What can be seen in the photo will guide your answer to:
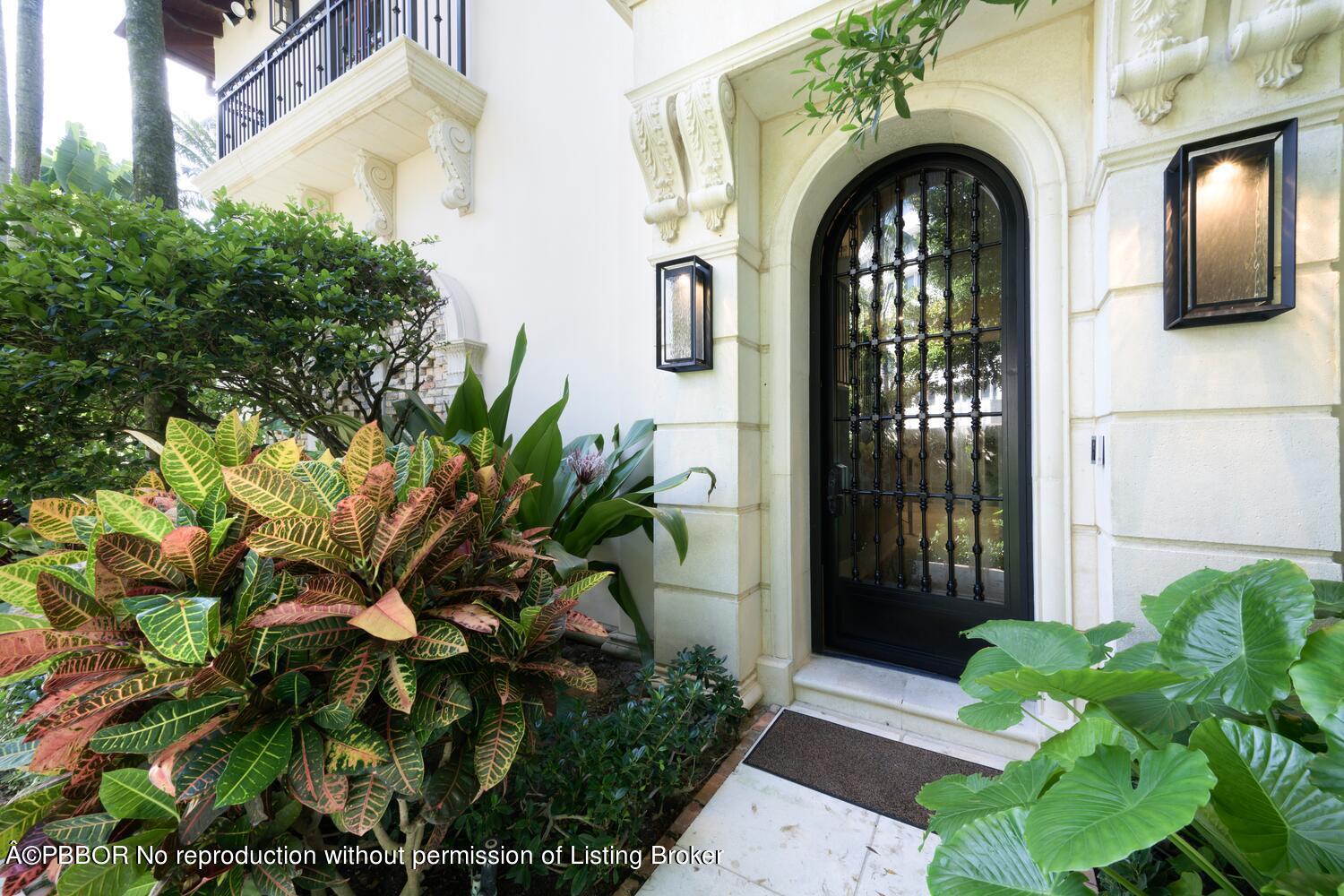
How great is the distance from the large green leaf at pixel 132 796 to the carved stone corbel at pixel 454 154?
149 inches

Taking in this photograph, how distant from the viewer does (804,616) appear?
7.75 feet

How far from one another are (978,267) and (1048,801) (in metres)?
2.10

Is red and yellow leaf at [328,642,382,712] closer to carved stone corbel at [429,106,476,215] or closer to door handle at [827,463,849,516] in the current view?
door handle at [827,463,849,516]

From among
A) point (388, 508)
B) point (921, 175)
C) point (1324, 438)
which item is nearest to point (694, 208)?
point (921, 175)

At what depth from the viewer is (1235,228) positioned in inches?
51.9

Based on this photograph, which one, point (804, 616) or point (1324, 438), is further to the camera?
point (804, 616)

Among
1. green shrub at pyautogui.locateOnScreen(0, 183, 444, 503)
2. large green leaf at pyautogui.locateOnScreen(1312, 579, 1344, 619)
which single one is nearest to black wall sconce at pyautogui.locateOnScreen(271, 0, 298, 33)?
green shrub at pyautogui.locateOnScreen(0, 183, 444, 503)

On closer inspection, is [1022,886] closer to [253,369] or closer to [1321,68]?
[1321,68]

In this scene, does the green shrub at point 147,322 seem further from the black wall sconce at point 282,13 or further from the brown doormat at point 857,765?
the black wall sconce at point 282,13

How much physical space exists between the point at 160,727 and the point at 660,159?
2.37 metres

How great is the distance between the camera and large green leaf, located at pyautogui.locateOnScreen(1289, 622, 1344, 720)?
64cm

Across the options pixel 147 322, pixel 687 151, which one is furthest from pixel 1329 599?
pixel 147 322

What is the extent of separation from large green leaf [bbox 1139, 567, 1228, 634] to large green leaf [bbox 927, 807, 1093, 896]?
0.55 m

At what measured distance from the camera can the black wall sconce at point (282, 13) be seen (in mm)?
5277
